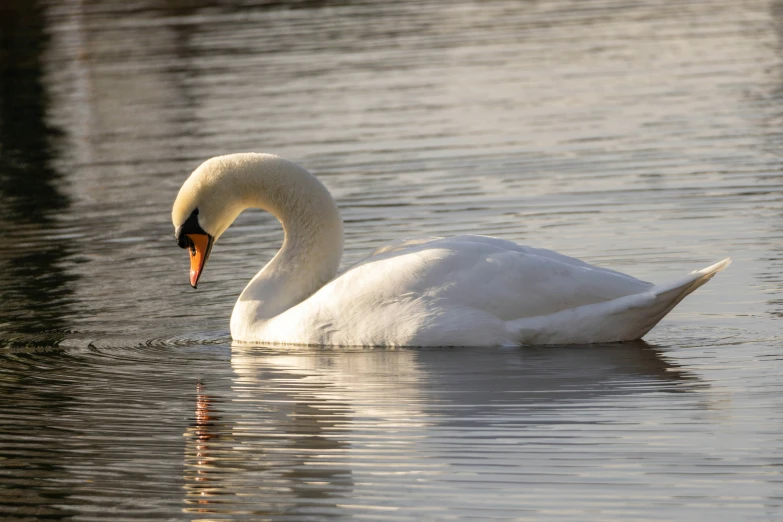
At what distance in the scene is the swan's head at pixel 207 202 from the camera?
9.95 metres

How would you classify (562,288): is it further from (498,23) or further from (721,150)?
(498,23)

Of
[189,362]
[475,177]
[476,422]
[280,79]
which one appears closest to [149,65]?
[280,79]

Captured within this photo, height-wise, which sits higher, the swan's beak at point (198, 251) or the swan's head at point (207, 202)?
the swan's head at point (207, 202)

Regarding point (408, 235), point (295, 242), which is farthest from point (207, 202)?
point (408, 235)

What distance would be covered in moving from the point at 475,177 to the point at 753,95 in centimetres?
526

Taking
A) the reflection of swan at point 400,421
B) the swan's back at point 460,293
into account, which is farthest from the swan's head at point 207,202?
the swan's back at point 460,293

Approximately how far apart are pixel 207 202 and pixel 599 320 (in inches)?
107

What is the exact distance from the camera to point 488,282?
9.03 meters

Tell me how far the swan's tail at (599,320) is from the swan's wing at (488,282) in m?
0.06

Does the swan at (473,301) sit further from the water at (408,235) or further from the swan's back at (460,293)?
the water at (408,235)

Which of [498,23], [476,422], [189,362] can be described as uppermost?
[476,422]

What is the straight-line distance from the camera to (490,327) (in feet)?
29.7

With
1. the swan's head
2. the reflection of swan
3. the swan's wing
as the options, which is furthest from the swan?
the swan's head

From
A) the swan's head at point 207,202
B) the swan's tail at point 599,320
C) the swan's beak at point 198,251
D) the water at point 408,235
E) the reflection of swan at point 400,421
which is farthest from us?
the swan's beak at point 198,251
